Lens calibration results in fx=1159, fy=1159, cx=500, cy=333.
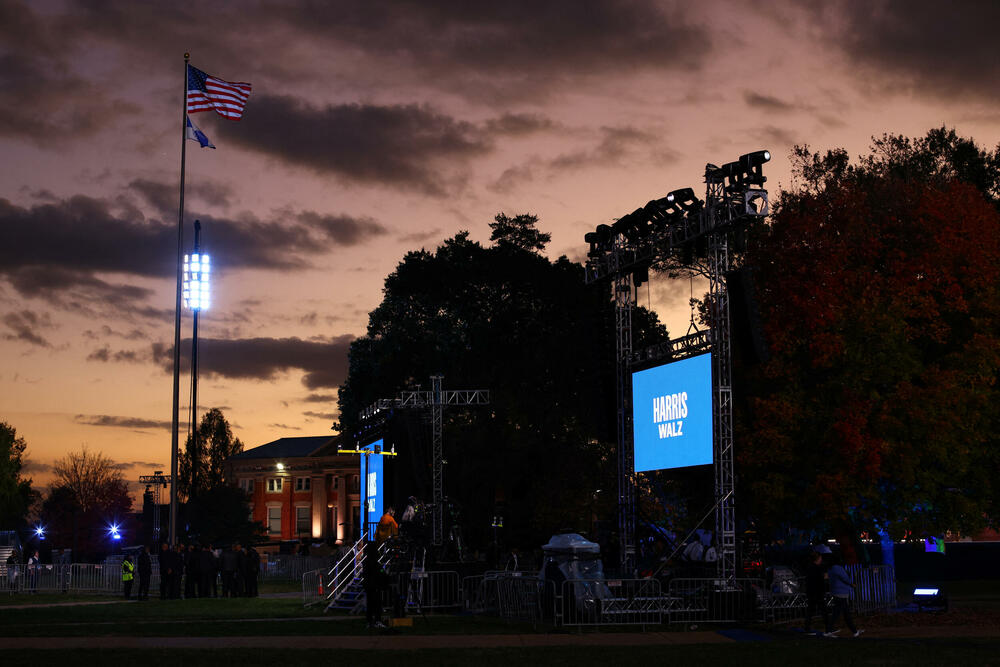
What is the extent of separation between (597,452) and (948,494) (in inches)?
789

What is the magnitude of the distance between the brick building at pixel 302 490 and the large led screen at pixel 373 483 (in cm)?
7367

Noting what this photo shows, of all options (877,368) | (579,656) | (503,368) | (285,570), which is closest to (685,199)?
(877,368)

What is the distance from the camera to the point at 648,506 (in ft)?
148

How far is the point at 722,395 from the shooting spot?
79.9 ft

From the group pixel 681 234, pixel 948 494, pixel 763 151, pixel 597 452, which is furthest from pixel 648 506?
pixel 763 151

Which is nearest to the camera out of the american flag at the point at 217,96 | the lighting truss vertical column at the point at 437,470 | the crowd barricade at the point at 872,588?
the crowd barricade at the point at 872,588


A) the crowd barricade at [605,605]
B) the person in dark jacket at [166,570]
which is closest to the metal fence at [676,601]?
the crowd barricade at [605,605]

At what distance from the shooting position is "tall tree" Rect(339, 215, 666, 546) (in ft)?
158

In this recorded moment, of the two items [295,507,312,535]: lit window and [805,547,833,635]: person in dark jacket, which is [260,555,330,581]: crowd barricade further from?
[295,507,312,535]: lit window

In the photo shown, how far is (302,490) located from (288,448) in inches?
404

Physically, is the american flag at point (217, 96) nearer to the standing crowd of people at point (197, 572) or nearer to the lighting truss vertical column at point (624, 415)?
the standing crowd of people at point (197, 572)

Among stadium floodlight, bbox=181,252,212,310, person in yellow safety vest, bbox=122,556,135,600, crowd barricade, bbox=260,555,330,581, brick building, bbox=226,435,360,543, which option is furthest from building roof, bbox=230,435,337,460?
person in yellow safety vest, bbox=122,556,135,600

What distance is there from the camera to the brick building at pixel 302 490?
363 feet

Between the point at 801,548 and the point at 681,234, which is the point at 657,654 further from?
the point at 801,548
